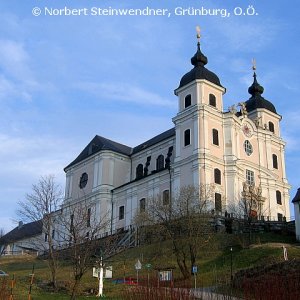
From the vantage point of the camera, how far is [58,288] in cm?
2781

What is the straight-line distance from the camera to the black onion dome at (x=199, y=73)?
5638 centimetres

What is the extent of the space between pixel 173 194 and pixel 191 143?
17.6ft

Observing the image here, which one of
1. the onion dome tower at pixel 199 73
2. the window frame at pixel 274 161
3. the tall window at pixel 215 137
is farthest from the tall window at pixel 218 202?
the onion dome tower at pixel 199 73

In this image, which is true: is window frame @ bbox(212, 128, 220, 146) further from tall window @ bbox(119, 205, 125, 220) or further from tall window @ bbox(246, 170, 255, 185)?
tall window @ bbox(119, 205, 125, 220)

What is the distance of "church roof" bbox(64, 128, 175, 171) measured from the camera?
6550cm

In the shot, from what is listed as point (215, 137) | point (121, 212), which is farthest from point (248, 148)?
point (121, 212)

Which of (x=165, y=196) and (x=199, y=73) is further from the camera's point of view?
(x=199, y=73)

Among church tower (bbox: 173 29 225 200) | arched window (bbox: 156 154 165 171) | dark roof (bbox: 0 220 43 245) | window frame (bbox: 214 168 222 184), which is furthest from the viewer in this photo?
dark roof (bbox: 0 220 43 245)

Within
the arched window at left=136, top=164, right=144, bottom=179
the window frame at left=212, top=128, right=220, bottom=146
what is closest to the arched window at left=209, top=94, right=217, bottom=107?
the window frame at left=212, top=128, right=220, bottom=146

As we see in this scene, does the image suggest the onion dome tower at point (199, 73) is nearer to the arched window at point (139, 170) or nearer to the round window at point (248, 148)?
the round window at point (248, 148)

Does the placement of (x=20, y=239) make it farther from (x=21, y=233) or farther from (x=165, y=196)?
(x=165, y=196)

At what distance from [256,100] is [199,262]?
33.0m

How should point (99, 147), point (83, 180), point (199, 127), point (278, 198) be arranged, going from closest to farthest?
point (199, 127)
point (278, 198)
point (99, 147)
point (83, 180)

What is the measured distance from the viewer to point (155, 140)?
65875 millimetres
